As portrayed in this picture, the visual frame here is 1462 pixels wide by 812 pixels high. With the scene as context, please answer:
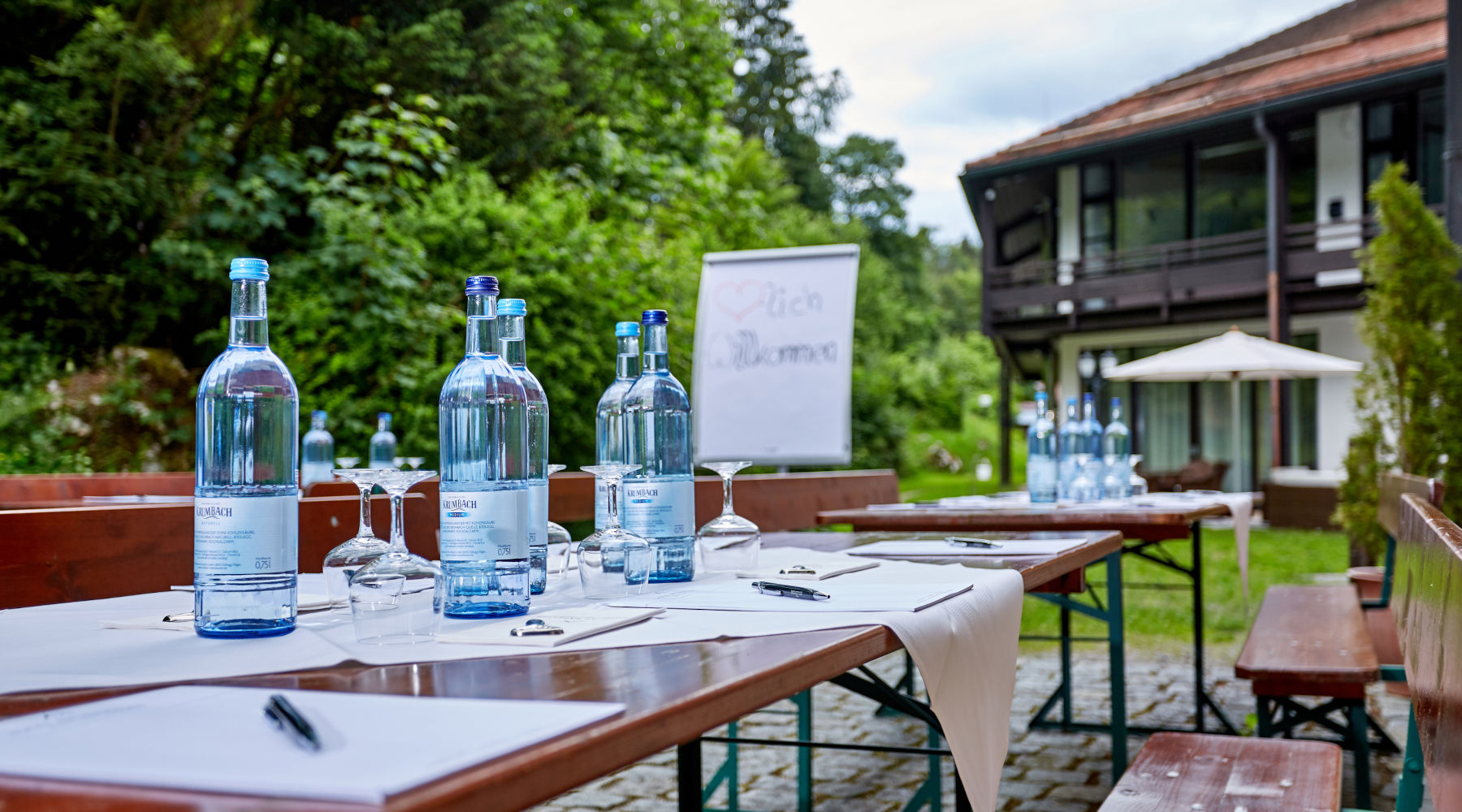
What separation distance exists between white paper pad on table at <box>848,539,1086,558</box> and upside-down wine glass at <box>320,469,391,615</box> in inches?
39.9

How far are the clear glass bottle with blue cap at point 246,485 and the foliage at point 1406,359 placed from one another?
6643 mm

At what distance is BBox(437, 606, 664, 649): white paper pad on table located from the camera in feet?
3.70

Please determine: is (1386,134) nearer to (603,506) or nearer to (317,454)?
(317,454)

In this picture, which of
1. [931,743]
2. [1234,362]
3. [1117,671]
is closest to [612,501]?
[1117,671]

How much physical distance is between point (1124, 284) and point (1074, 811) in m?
14.4

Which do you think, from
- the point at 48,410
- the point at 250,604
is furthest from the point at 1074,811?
the point at 48,410

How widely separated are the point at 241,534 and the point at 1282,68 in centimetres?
1886

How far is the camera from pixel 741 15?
89.2 ft

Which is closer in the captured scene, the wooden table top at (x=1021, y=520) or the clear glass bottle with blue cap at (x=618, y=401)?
the clear glass bottle with blue cap at (x=618, y=401)

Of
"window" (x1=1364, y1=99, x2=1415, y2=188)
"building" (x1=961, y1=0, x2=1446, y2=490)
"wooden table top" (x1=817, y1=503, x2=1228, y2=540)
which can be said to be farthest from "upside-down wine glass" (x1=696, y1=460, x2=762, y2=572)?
"window" (x1=1364, y1=99, x2=1415, y2=188)

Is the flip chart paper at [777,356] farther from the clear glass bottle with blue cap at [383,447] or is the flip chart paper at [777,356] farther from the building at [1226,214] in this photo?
the building at [1226,214]

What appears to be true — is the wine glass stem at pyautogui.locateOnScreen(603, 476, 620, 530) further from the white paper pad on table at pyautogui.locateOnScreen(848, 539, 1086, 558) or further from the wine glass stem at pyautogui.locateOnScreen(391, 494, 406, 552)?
the white paper pad on table at pyautogui.locateOnScreen(848, 539, 1086, 558)

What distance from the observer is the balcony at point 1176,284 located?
15.0 m

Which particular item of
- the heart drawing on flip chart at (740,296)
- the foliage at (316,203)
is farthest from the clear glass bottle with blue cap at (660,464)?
the foliage at (316,203)
